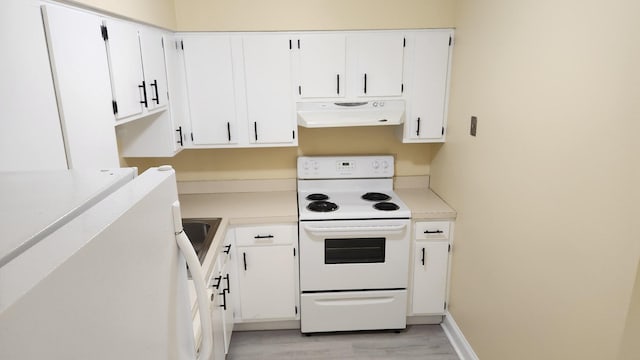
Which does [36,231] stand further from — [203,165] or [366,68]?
[203,165]

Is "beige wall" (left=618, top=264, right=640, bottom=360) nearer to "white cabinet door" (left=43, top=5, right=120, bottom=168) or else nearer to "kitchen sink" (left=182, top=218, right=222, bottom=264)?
"white cabinet door" (left=43, top=5, right=120, bottom=168)

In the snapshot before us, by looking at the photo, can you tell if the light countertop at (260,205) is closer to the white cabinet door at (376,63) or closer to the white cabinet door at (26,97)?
the white cabinet door at (376,63)

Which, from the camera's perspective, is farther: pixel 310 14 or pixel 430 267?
pixel 430 267

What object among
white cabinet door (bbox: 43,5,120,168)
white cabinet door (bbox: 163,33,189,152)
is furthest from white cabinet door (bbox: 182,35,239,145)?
white cabinet door (bbox: 43,5,120,168)

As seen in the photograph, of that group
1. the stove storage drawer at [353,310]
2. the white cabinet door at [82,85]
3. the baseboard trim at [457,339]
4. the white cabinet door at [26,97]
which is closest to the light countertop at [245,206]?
the stove storage drawer at [353,310]

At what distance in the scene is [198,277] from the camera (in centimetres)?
90

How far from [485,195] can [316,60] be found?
4.48 ft

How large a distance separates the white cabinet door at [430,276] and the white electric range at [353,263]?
0.33 feet

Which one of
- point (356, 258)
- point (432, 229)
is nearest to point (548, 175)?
point (432, 229)

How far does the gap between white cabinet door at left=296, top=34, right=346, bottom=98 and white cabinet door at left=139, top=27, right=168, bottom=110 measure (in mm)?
870

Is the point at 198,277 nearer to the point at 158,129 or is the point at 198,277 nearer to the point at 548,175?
the point at 548,175

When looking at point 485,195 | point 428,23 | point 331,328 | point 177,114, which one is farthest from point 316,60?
point 331,328

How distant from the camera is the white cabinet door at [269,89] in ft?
8.73

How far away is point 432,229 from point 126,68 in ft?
6.68
